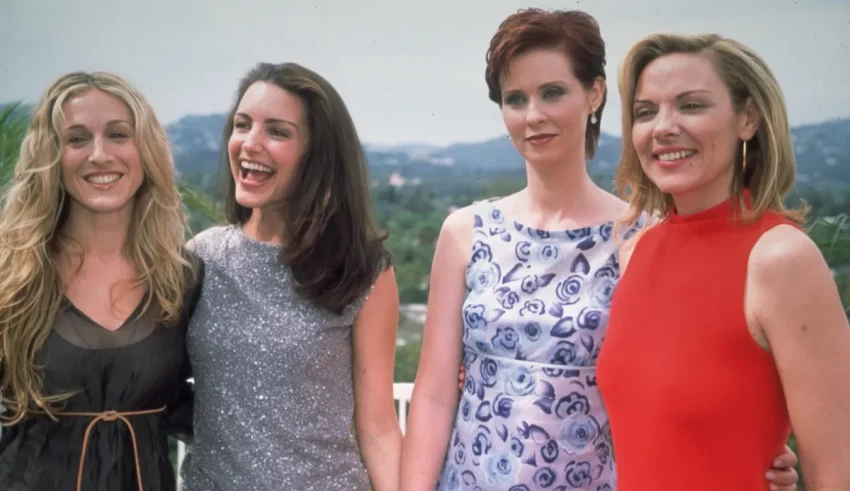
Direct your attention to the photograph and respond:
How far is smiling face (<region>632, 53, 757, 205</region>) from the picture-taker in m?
1.38

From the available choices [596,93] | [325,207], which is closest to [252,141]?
[325,207]

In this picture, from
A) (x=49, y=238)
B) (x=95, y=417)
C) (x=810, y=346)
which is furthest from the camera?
(x=49, y=238)

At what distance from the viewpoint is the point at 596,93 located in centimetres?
175

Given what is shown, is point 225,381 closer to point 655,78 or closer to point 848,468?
point 655,78

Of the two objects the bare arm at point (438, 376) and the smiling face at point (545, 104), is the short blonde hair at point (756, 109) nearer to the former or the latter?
the smiling face at point (545, 104)

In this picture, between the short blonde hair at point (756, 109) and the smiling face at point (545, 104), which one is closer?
the short blonde hair at point (756, 109)

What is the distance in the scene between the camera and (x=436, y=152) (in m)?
3.72

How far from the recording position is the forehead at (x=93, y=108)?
1.74m

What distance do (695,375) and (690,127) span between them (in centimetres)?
38

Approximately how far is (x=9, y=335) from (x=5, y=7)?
2726 millimetres

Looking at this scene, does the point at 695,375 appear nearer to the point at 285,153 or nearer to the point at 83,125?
the point at 285,153

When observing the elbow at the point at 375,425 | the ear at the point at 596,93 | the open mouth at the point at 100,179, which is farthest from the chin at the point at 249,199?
the ear at the point at 596,93

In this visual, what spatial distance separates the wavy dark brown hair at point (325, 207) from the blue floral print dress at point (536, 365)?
0.26 metres

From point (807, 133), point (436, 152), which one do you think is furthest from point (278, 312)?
point (807, 133)
